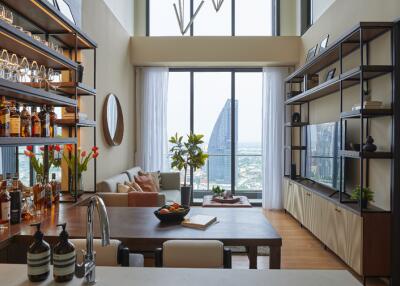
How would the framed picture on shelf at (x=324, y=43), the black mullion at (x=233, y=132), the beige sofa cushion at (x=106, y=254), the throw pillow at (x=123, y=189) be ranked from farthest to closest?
1. the black mullion at (x=233, y=132)
2. the framed picture on shelf at (x=324, y=43)
3. the throw pillow at (x=123, y=189)
4. the beige sofa cushion at (x=106, y=254)

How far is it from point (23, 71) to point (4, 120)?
0.56 metres

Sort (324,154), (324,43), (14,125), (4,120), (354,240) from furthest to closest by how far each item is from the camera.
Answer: (324,43) < (324,154) < (354,240) < (14,125) < (4,120)

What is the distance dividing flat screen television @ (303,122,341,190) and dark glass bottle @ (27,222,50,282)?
11.3ft

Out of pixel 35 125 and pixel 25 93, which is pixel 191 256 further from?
pixel 35 125

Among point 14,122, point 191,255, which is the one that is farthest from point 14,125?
point 191,255

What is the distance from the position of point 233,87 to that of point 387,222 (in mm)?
4262

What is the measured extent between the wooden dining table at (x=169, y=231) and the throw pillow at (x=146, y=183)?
88.6 inches

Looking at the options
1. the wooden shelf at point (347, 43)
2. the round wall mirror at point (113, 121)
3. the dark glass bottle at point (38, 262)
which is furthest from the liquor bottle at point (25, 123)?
the wooden shelf at point (347, 43)

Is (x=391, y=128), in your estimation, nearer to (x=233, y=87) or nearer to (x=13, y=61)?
(x=13, y=61)

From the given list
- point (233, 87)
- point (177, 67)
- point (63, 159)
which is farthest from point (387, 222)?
point (177, 67)

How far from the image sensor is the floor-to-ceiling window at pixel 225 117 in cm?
659

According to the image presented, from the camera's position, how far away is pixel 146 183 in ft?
16.3

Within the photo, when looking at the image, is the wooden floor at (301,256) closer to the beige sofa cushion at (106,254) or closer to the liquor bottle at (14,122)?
the beige sofa cushion at (106,254)

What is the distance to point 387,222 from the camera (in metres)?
2.86
